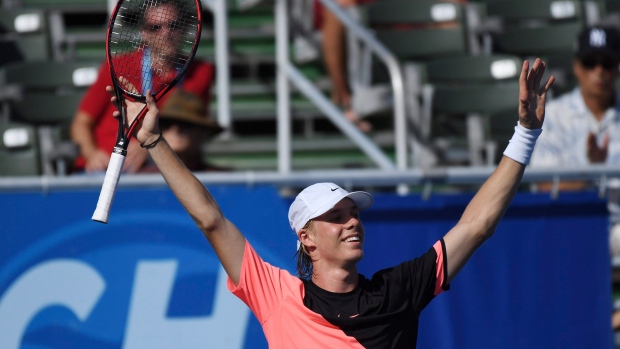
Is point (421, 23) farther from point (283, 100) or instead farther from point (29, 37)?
point (29, 37)

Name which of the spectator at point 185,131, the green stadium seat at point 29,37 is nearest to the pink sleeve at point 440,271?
the spectator at point 185,131

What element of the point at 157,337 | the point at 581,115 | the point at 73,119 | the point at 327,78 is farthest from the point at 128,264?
the point at 327,78

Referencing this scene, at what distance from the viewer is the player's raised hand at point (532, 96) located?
3.52 m

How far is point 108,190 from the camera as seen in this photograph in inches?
129

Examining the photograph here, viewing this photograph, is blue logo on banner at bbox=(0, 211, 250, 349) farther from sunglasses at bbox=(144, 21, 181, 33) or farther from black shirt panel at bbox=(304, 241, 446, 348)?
black shirt panel at bbox=(304, 241, 446, 348)

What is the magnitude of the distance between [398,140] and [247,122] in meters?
2.47

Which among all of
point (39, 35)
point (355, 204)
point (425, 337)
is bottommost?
point (425, 337)

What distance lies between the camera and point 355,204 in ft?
12.3

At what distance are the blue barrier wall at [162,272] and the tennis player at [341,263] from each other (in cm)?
76

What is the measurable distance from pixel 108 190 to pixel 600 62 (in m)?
3.58

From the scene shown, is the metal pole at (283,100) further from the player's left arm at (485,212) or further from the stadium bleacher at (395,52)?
the player's left arm at (485,212)

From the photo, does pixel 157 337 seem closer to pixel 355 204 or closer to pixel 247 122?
pixel 355 204

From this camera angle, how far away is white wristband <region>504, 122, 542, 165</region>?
3.63 meters

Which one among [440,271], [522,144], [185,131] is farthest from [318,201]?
[185,131]
